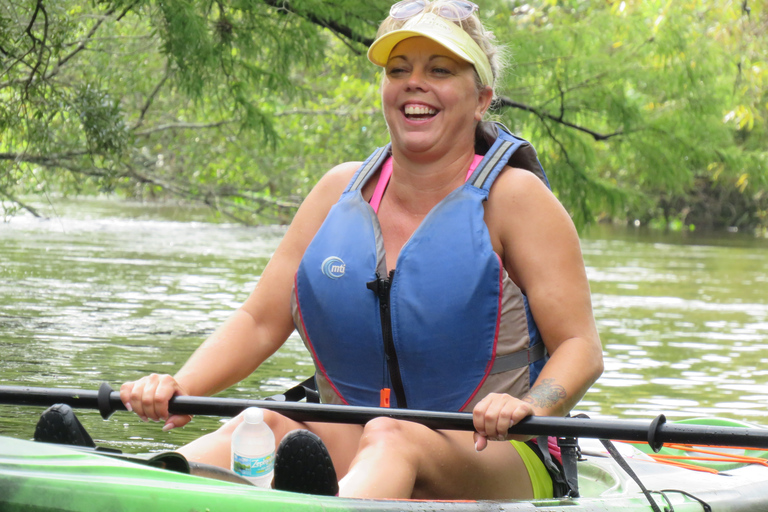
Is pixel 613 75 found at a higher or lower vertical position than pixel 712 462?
higher

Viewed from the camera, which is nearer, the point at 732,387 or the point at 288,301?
the point at 288,301

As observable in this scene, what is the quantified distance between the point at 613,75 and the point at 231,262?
580cm

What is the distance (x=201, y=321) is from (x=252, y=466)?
5.22 meters

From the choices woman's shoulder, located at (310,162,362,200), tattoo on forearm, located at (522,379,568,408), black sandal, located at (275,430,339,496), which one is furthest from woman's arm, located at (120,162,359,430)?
tattoo on forearm, located at (522,379,568,408)

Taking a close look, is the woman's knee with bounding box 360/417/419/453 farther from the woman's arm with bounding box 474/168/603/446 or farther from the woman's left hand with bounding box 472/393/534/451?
the woman's arm with bounding box 474/168/603/446

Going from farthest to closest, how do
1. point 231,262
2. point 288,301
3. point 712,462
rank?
point 231,262 < point 712,462 < point 288,301

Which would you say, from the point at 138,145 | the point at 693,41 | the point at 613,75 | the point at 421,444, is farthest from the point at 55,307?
the point at 421,444

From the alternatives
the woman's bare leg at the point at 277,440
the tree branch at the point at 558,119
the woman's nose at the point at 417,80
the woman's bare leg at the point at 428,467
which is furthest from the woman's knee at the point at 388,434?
the tree branch at the point at 558,119

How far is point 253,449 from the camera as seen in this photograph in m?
2.01

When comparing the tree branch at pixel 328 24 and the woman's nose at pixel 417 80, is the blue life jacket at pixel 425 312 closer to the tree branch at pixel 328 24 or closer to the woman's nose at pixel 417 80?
the woman's nose at pixel 417 80

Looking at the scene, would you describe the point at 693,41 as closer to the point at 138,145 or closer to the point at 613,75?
the point at 613,75

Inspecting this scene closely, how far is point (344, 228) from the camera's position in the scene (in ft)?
7.68

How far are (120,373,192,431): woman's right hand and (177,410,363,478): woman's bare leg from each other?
10 centimetres

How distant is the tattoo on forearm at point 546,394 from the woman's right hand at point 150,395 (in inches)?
29.7
